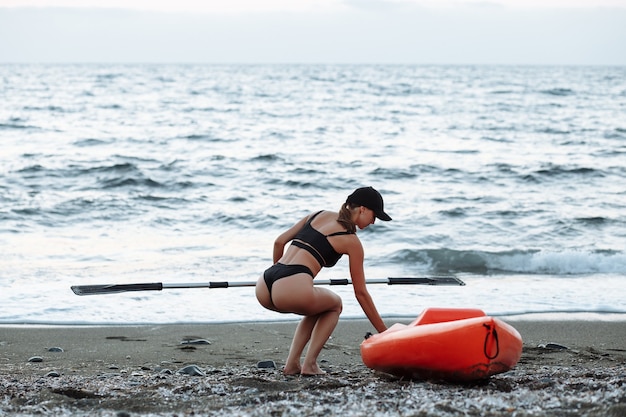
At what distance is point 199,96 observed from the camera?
39.8 metres

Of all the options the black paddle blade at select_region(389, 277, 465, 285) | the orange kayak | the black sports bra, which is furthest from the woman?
the black paddle blade at select_region(389, 277, 465, 285)

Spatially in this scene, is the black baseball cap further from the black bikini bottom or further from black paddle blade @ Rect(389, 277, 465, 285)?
black paddle blade @ Rect(389, 277, 465, 285)

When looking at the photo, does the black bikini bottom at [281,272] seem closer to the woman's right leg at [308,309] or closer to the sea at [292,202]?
the woman's right leg at [308,309]

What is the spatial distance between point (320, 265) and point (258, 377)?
2.45 feet

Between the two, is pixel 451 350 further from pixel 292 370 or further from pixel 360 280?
pixel 292 370

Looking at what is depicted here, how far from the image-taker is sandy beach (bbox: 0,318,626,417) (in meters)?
3.98

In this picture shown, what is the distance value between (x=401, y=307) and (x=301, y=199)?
7.77 m

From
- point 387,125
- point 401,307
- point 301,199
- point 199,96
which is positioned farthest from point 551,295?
point 199,96

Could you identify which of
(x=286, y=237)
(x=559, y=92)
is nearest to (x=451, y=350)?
(x=286, y=237)

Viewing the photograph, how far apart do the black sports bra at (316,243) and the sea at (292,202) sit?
252 cm

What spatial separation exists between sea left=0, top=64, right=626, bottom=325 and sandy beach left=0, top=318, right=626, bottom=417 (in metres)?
0.67

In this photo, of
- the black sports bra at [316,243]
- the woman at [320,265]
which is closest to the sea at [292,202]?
the woman at [320,265]

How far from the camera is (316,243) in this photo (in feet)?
16.1

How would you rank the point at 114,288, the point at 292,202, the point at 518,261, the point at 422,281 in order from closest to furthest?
1. the point at 114,288
2. the point at 422,281
3. the point at 518,261
4. the point at 292,202
